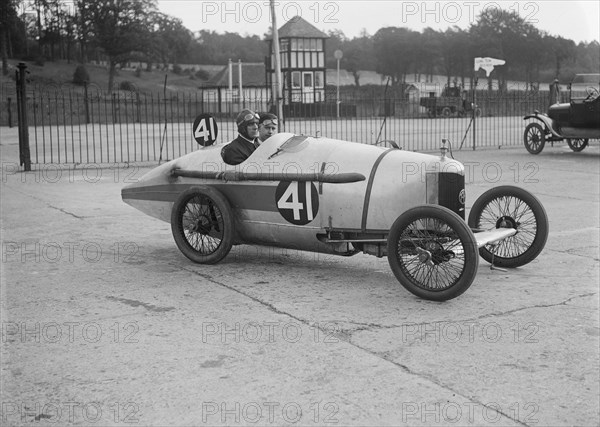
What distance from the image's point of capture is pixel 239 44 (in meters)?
111

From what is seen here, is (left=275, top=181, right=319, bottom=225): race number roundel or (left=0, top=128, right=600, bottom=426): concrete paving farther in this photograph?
(left=275, top=181, right=319, bottom=225): race number roundel

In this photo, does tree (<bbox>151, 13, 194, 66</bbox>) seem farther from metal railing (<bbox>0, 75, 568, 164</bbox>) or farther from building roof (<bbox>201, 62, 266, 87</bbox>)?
metal railing (<bbox>0, 75, 568, 164</bbox>)

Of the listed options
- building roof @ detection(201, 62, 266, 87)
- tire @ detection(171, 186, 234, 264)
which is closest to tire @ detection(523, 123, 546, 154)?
tire @ detection(171, 186, 234, 264)

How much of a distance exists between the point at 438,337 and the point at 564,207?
6.65 metres

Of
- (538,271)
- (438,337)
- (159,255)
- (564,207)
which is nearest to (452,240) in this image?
(438,337)

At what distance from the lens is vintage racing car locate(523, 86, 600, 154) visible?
19375 mm

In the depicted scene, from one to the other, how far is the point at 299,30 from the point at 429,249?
235 feet

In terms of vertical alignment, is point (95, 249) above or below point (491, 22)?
below

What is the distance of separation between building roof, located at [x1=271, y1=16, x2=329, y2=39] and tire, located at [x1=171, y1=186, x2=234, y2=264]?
6858 centimetres

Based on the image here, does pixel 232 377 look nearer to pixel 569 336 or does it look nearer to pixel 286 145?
pixel 569 336

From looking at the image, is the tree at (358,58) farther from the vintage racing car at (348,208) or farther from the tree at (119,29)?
the vintage racing car at (348,208)

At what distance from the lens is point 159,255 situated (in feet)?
26.6

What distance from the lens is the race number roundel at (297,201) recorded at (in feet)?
22.7

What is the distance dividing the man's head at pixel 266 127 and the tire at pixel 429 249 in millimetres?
2110
